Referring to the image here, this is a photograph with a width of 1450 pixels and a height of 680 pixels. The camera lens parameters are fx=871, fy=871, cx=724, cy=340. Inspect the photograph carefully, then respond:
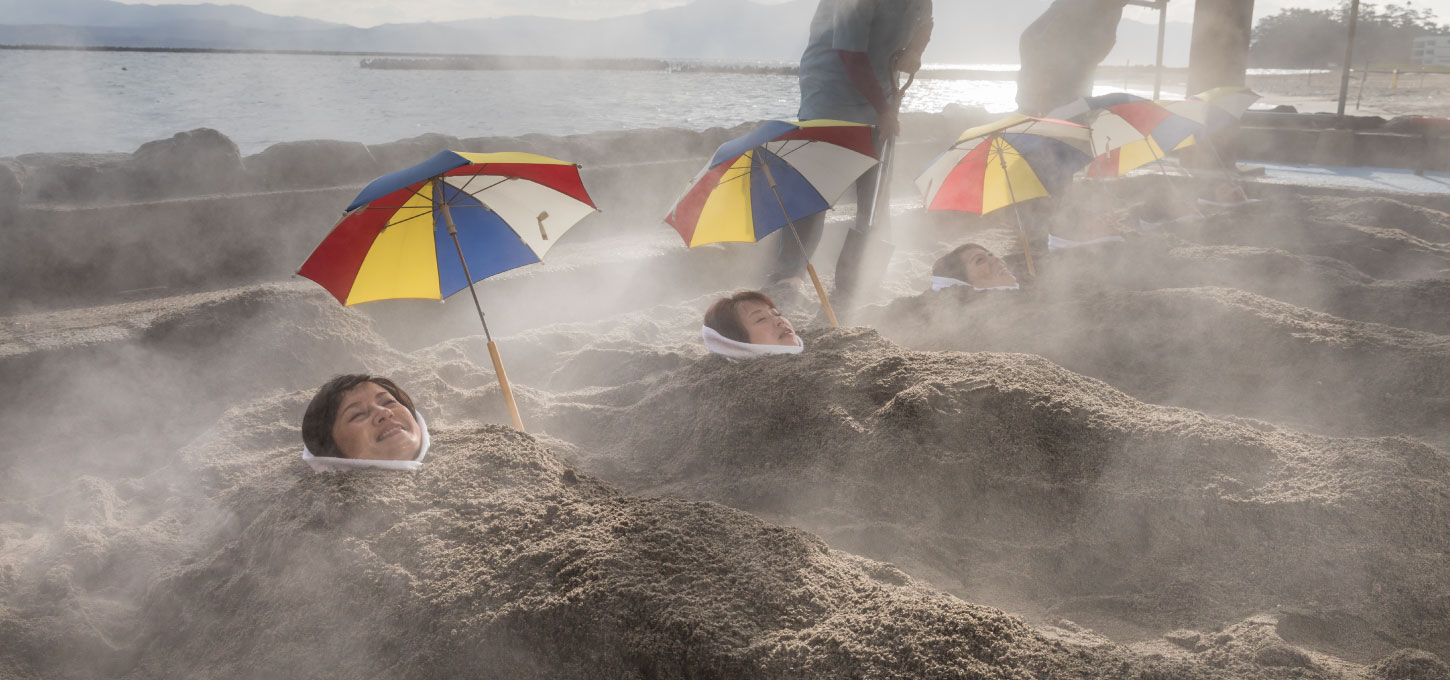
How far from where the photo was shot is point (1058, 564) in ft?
7.97

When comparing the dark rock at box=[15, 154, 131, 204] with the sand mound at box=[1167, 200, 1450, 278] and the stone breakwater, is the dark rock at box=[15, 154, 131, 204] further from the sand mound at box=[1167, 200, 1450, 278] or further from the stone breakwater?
the sand mound at box=[1167, 200, 1450, 278]

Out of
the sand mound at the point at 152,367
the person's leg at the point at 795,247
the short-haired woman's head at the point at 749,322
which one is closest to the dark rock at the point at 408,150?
the sand mound at the point at 152,367

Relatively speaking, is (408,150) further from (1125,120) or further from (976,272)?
(1125,120)

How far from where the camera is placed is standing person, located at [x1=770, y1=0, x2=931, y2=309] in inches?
203

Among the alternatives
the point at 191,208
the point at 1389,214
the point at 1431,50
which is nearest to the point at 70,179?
the point at 191,208

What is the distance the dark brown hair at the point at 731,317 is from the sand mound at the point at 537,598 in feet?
4.28

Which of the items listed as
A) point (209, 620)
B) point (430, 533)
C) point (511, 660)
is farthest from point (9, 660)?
point (511, 660)

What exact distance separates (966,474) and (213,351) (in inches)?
135

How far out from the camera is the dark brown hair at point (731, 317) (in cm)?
371

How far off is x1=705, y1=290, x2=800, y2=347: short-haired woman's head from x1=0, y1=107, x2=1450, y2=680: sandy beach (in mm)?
176

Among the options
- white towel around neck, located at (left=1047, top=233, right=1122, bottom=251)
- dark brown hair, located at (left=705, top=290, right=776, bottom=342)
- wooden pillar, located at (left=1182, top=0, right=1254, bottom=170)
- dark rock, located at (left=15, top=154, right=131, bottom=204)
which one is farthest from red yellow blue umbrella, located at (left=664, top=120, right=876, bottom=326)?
wooden pillar, located at (left=1182, top=0, right=1254, bottom=170)

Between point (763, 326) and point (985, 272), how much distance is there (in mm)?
2026

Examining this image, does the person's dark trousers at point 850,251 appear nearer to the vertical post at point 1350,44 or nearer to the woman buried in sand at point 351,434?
the woman buried in sand at point 351,434

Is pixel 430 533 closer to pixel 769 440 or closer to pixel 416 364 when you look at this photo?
pixel 769 440
